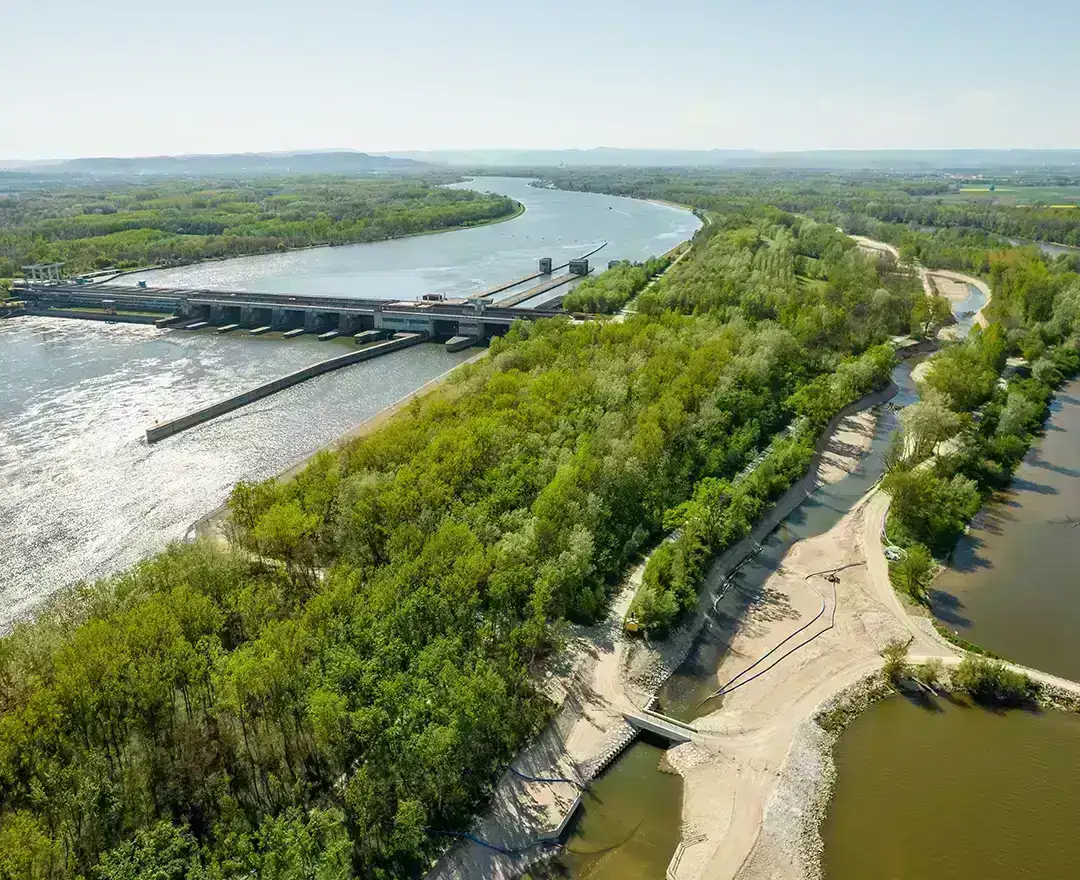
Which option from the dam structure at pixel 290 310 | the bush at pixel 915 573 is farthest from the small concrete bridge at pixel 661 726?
the dam structure at pixel 290 310

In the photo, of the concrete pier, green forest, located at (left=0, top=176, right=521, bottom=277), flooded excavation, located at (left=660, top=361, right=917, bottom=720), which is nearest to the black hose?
flooded excavation, located at (left=660, top=361, right=917, bottom=720)

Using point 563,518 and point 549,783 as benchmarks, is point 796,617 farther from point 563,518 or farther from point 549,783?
point 549,783

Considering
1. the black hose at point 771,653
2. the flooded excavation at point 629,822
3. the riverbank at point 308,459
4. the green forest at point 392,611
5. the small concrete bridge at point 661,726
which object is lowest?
the black hose at point 771,653

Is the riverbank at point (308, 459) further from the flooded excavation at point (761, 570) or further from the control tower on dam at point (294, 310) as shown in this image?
the flooded excavation at point (761, 570)

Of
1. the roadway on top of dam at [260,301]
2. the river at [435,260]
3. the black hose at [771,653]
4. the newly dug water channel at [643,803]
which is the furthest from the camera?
the river at [435,260]

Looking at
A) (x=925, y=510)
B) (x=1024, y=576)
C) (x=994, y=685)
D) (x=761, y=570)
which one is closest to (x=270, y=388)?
(x=761, y=570)

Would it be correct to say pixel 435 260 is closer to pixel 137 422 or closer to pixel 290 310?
pixel 290 310

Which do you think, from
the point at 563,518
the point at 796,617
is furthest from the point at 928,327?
the point at 563,518
